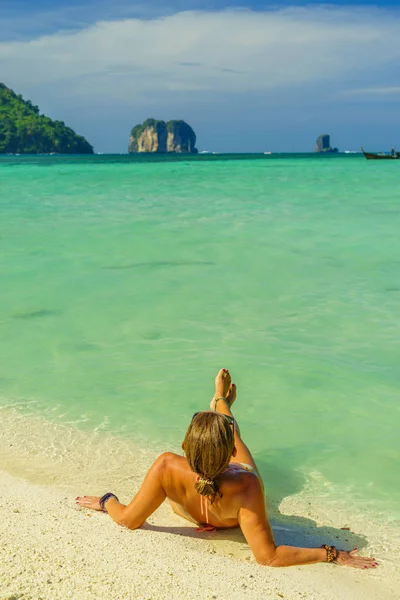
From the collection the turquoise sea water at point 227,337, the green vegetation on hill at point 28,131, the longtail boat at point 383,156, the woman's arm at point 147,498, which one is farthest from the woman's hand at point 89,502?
the green vegetation on hill at point 28,131

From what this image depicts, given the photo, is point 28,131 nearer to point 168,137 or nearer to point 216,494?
point 168,137

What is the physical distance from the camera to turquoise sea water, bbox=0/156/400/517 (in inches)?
173

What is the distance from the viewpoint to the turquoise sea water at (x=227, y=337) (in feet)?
14.4

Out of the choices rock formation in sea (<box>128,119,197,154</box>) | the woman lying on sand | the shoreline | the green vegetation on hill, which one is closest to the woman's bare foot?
the shoreline

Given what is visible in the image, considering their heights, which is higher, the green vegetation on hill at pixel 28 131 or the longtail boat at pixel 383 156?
the green vegetation on hill at pixel 28 131

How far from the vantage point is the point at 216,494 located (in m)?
2.89

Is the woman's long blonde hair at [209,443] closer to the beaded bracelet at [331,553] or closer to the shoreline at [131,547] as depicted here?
the shoreline at [131,547]

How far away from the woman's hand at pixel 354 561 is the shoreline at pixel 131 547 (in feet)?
0.11

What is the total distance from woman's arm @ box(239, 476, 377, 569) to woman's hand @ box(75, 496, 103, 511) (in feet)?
2.44

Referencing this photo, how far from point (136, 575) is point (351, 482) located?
5.68 feet

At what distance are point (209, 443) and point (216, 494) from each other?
1.02 feet

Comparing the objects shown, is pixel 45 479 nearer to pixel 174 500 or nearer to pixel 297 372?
pixel 174 500

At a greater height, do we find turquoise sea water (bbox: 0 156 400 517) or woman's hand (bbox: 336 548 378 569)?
turquoise sea water (bbox: 0 156 400 517)

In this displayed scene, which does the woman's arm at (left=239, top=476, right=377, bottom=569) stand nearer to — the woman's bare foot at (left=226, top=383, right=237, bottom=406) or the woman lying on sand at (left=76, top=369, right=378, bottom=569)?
the woman lying on sand at (left=76, top=369, right=378, bottom=569)
